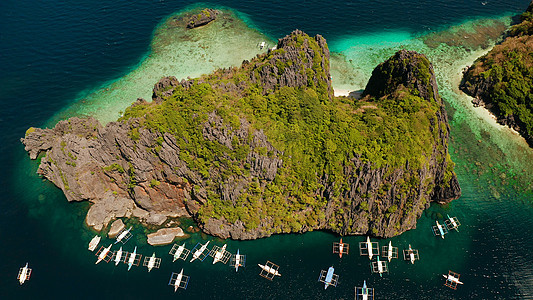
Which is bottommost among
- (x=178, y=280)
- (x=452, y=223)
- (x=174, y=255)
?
(x=178, y=280)

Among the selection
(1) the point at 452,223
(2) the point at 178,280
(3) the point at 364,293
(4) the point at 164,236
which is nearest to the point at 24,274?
(4) the point at 164,236

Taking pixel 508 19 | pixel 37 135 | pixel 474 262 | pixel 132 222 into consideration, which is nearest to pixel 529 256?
pixel 474 262

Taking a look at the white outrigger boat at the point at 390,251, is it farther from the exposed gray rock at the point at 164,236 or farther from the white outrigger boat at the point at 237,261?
the exposed gray rock at the point at 164,236

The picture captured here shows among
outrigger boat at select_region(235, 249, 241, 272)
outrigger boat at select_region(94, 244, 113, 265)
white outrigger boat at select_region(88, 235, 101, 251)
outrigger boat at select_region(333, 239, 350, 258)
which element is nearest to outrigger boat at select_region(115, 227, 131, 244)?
outrigger boat at select_region(94, 244, 113, 265)

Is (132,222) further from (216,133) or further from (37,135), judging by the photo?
(37,135)

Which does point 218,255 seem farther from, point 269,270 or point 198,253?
point 269,270

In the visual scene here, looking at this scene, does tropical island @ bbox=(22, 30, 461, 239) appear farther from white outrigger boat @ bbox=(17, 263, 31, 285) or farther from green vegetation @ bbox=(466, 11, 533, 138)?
green vegetation @ bbox=(466, 11, 533, 138)

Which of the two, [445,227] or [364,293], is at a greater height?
[445,227]

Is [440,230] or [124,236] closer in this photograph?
[124,236]
